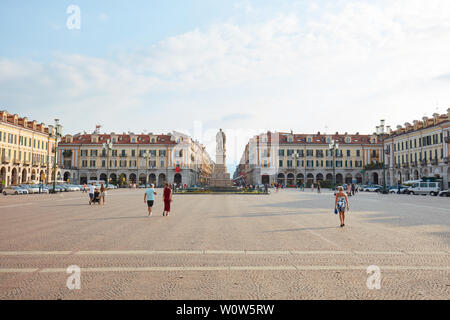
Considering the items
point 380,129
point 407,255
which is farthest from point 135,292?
point 380,129

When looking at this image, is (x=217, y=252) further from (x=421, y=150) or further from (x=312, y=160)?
(x=312, y=160)

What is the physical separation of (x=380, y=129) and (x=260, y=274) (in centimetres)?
3419

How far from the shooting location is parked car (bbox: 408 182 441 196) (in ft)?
139

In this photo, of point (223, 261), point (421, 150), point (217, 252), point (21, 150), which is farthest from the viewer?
point (421, 150)

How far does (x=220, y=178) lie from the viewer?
1769 inches

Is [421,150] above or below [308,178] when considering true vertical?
above

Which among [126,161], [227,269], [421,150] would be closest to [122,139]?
[126,161]

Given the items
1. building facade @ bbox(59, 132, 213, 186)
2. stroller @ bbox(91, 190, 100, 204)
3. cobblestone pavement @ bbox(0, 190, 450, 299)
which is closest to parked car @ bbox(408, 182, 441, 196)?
cobblestone pavement @ bbox(0, 190, 450, 299)

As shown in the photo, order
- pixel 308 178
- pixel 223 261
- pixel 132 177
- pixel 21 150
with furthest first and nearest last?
1. pixel 308 178
2. pixel 132 177
3. pixel 21 150
4. pixel 223 261

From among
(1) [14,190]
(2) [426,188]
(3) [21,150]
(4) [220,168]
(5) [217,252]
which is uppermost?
(3) [21,150]

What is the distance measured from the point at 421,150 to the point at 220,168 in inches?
1630

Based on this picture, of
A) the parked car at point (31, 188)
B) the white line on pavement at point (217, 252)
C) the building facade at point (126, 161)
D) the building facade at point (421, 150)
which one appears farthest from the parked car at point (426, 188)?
the building facade at point (126, 161)

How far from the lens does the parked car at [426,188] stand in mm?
42469

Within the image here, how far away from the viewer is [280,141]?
9012 centimetres
